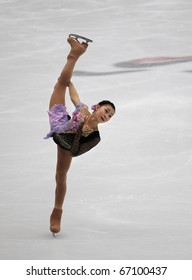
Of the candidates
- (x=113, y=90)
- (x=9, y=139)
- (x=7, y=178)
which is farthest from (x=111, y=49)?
(x=7, y=178)

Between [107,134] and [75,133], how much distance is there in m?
2.99

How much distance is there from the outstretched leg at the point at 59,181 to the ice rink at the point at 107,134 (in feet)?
0.38

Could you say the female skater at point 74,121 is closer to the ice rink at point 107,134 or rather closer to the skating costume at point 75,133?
the skating costume at point 75,133

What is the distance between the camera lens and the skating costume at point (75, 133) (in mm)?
5414

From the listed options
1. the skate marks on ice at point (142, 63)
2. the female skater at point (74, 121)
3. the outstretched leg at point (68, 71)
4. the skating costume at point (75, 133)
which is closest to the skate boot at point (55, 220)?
the female skater at point (74, 121)

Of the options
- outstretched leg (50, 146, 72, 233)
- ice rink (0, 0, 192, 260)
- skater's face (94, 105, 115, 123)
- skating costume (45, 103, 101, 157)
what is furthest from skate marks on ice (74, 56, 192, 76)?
skater's face (94, 105, 115, 123)

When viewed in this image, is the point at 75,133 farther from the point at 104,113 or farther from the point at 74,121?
the point at 104,113

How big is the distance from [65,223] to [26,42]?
238 inches

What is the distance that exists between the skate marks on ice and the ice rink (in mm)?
13

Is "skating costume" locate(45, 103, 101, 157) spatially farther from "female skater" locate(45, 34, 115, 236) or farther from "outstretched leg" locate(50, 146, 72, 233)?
"outstretched leg" locate(50, 146, 72, 233)

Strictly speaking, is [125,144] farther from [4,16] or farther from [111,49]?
[4,16]

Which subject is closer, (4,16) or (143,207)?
(143,207)

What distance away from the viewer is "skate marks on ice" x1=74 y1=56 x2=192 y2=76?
10603mm

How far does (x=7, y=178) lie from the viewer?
23.5 feet
